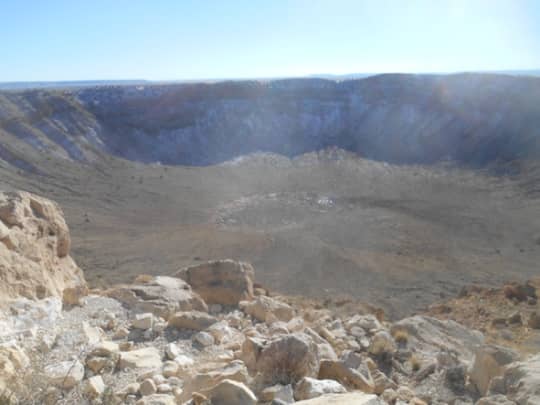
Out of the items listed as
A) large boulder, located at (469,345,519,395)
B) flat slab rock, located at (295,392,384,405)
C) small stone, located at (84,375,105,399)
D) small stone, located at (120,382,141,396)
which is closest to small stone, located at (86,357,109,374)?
small stone, located at (84,375,105,399)

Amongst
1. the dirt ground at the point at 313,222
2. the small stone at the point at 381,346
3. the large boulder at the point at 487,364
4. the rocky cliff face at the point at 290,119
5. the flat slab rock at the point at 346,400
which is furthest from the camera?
the rocky cliff face at the point at 290,119

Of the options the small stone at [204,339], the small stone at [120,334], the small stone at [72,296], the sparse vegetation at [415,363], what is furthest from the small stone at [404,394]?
the small stone at [72,296]

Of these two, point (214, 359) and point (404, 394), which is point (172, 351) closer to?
point (214, 359)

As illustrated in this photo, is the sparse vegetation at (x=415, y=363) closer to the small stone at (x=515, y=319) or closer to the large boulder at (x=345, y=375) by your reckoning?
the large boulder at (x=345, y=375)

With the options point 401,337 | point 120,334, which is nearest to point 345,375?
point 120,334

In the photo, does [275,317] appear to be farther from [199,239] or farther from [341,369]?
[199,239]

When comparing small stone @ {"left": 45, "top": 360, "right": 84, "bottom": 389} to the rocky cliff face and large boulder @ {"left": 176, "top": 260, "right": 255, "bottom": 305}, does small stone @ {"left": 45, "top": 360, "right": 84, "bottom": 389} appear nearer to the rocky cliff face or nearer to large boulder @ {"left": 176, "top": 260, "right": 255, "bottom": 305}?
large boulder @ {"left": 176, "top": 260, "right": 255, "bottom": 305}

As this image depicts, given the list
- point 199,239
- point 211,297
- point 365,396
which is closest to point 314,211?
point 199,239
